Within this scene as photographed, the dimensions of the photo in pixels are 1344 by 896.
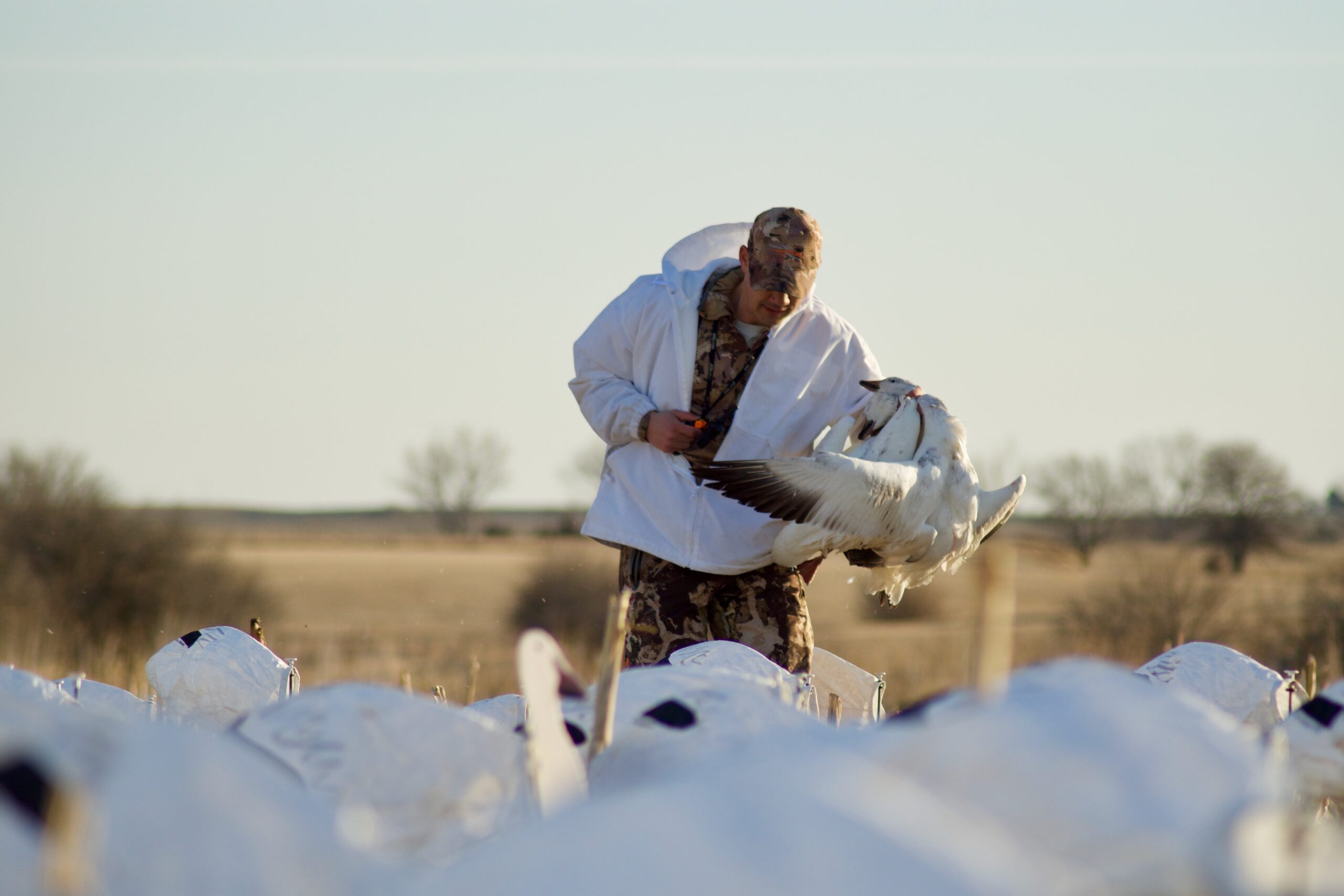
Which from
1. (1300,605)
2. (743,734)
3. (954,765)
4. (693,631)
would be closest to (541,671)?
(743,734)

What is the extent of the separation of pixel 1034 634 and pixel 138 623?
1514 centimetres

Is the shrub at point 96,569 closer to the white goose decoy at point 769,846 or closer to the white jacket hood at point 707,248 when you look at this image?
the white jacket hood at point 707,248

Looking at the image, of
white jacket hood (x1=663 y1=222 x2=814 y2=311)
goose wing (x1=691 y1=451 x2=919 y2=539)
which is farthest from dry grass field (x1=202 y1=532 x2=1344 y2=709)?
white jacket hood (x1=663 y1=222 x2=814 y2=311)

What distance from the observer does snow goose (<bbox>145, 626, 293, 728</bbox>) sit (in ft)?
14.0

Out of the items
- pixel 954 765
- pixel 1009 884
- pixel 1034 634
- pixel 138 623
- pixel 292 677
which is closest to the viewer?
pixel 1009 884

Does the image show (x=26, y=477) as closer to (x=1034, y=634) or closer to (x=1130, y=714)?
(x=1034, y=634)

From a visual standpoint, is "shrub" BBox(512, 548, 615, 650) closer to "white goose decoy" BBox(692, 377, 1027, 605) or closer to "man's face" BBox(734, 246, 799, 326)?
"man's face" BBox(734, 246, 799, 326)

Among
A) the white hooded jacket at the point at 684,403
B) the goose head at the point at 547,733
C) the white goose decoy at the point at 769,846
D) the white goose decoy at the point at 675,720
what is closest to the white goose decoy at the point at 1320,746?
the white goose decoy at the point at 675,720

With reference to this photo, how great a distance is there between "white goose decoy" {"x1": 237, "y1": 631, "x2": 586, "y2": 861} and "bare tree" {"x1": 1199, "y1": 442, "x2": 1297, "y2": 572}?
32.7 meters

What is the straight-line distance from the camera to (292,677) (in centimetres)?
437

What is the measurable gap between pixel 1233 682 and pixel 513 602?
24.0m

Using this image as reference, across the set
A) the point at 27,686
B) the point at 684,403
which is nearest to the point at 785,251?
the point at 684,403

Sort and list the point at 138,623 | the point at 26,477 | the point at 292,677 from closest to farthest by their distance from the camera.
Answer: the point at 292,677
the point at 138,623
the point at 26,477

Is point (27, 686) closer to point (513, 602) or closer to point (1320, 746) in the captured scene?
point (1320, 746)
